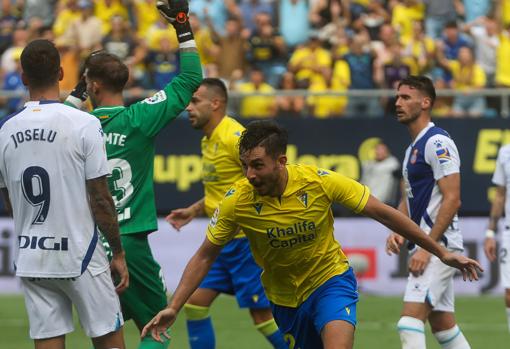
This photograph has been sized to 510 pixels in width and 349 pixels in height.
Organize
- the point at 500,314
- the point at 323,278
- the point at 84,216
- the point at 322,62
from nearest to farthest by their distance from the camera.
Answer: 1. the point at 84,216
2. the point at 323,278
3. the point at 500,314
4. the point at 322,62

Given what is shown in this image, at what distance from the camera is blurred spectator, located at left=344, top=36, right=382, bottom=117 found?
54.9ft

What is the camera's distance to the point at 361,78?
→ 58.1 ft

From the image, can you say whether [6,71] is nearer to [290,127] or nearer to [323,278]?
[290,127]

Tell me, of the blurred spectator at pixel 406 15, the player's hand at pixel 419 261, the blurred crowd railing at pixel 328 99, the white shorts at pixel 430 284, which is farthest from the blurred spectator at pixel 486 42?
the player's hand at pixel 419 261

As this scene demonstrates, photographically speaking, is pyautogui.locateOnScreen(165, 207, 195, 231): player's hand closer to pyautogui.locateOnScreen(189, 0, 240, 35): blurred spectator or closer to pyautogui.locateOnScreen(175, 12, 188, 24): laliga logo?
pyautogui.locateOnScreen(175, 12, 188, 24): laliga logo

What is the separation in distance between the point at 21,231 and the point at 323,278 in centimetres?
192

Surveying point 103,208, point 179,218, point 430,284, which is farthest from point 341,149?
point 103,208

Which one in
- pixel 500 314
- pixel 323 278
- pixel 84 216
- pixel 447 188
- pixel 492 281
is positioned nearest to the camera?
pixel 84 216

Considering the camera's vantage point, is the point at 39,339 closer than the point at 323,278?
Yes

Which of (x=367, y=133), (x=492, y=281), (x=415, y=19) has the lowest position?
(x=492, y=281)

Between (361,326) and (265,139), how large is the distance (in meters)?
6.49

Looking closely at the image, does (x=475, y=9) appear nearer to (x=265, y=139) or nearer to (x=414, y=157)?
(x=414, y=157)

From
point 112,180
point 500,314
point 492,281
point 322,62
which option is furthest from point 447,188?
point 322,62

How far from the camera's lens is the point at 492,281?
16.3 m
